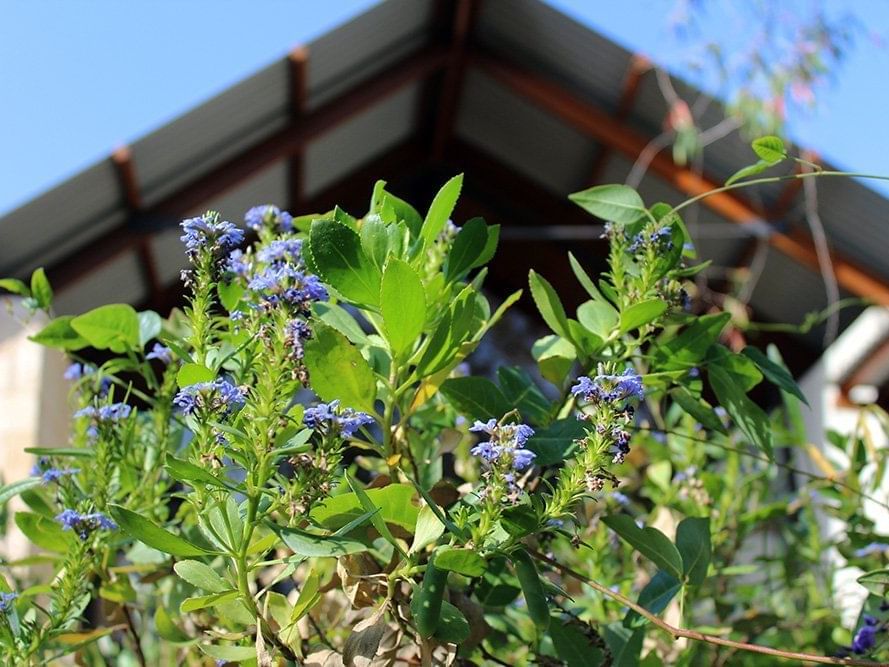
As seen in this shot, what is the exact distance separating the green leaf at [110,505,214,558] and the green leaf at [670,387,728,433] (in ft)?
1.35

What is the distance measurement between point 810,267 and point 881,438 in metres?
1.74

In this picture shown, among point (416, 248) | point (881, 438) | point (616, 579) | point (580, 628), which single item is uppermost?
point (881, 438)

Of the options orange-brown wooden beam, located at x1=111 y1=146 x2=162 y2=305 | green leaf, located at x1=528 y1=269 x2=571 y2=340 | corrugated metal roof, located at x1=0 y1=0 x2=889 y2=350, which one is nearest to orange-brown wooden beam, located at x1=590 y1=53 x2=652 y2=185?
corrugated metal roof, located at x1=0 y1=0 x2=889 y2=350

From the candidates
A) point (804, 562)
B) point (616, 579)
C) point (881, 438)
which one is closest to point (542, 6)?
point (881, 438)

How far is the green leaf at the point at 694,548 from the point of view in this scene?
0.87m

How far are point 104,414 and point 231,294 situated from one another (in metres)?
0.17

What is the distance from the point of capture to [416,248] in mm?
830

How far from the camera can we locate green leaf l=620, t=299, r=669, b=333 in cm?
81

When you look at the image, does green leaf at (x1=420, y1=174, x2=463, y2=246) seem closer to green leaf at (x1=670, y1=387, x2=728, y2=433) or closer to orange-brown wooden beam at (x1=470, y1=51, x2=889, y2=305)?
green leaf at (x1=670, y1=387, x2=728, y2=433)

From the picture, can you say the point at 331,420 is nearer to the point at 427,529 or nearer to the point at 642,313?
the point at 427,529

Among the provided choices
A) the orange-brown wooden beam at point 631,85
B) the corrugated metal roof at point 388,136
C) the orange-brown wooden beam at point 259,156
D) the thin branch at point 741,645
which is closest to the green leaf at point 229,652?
the thin branch at point 741,645

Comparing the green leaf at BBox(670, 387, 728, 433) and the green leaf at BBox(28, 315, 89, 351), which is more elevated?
the green leaf at BBox(28, 315, 89, 351)

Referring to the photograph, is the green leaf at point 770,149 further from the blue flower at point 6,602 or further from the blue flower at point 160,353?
the blue flower at point 6,602

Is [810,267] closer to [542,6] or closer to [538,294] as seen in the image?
[542,6]
